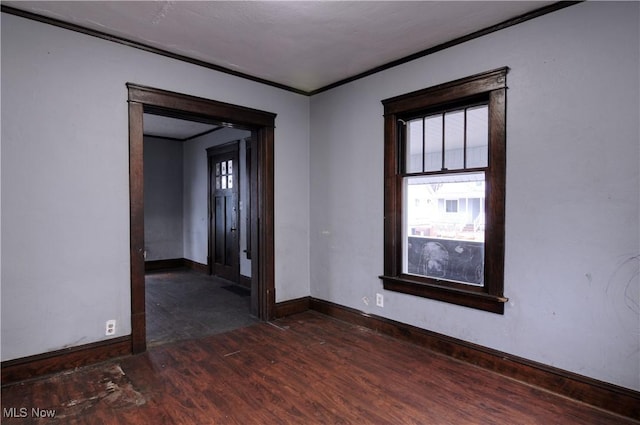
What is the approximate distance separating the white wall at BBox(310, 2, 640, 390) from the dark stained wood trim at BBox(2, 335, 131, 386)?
279 cm

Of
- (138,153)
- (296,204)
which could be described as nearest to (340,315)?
(296,204)

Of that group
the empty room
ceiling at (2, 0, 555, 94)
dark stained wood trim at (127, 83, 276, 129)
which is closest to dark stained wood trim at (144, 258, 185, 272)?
the empty room

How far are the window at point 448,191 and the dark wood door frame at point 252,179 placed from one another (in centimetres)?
139

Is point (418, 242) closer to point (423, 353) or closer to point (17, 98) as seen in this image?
point (423, 353)

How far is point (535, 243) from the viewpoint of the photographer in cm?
260

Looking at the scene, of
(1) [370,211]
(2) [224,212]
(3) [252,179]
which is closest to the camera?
(1) [370,211]

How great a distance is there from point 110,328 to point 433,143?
335 centimetres

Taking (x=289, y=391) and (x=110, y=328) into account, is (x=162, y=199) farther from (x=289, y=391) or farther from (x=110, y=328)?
(x=289, y=391)

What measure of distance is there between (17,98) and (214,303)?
315 cm

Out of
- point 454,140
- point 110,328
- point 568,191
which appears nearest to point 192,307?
point 110,328

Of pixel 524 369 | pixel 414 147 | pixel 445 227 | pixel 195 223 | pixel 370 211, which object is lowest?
pixel 524 369

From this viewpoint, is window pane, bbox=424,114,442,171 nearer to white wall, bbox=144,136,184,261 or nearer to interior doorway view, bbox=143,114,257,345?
interior doorway view, bbox=143,114,257,345

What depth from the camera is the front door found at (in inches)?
240

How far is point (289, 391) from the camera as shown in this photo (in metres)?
2.51
